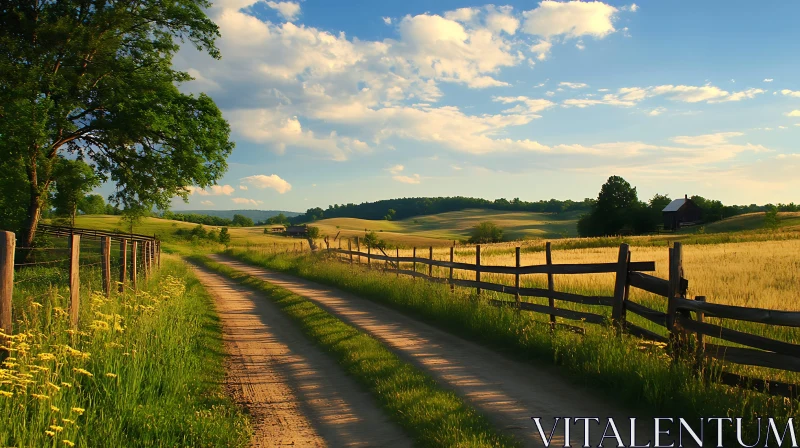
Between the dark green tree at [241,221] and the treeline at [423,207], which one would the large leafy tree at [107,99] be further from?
the treeline at [423,207]

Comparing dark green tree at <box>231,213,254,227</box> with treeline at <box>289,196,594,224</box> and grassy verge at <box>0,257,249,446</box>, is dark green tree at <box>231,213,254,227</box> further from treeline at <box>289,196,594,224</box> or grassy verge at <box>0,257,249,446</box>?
grassy verge at <box>0,257,249,446</box>

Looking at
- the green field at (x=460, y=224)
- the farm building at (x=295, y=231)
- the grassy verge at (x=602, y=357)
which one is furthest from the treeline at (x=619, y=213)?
the grassy verge at (x=602, y=357)

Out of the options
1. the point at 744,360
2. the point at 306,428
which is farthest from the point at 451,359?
the point at 744,360

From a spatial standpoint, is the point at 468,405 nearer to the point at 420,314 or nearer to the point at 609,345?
the point at 609,345

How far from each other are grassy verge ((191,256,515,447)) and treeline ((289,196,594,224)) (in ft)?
497

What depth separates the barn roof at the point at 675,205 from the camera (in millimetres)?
89900

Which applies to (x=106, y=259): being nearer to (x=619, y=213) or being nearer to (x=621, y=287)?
(x=621, y=287)

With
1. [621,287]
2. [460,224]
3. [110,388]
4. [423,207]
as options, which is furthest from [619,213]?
[423,207]

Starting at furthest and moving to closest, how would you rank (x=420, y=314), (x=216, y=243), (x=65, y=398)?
(x=216, y=243), (x=420, y=314), (x=65, y=398)

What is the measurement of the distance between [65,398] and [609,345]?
268 inches

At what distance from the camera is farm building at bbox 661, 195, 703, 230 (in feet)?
293

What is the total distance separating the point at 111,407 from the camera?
552 cm

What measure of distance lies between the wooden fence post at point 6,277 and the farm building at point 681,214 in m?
97.2

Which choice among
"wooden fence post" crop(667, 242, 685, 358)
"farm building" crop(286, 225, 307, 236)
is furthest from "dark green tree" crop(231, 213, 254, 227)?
"wooden fence post" crop(667, 242, 685, 358)
